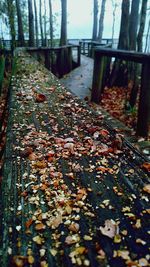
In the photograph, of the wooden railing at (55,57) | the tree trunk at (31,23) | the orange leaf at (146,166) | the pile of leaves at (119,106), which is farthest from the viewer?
the tree trunk at (31,23)

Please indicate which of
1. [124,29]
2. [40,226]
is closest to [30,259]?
[40,226]

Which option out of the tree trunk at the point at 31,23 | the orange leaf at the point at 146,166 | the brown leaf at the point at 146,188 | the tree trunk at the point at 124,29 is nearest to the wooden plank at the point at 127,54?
the orange leaf at the point at 146,166

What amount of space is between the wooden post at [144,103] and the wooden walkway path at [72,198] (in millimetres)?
932

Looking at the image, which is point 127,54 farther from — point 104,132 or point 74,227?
point 74,227

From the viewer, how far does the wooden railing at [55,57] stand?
8445mm

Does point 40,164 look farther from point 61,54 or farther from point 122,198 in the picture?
point 61,54

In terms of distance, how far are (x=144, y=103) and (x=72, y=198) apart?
6.60ft

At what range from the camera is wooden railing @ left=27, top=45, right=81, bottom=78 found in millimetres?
8445

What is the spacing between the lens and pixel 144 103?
3.07 meters

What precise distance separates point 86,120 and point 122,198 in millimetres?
1233

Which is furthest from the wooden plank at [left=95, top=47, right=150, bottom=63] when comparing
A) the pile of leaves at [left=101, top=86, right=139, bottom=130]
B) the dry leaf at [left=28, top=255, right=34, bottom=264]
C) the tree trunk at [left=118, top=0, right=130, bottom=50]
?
the tree trunk at [left=118, top=0, right=130, bottom=50]

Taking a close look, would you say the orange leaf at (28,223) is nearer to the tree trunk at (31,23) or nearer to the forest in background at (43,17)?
the forest in background at (43,17)

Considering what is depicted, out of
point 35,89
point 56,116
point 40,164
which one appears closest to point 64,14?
point 35,89

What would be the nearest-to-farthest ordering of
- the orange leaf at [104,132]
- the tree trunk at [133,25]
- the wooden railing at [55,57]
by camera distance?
the orange leaf at [104,132] → the tree trunk at [133,25] → the wooden railing at [55,57]
